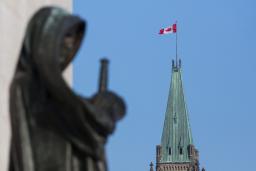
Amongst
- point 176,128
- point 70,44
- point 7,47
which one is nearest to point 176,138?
point 176,128

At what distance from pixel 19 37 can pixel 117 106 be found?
6.94 m

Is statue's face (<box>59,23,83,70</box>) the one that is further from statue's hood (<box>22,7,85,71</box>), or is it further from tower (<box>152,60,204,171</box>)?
tower (<box>152,60,204,171</box>)

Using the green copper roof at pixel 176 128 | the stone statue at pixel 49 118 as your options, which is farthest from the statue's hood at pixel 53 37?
the green copper roof at pixel 176 128

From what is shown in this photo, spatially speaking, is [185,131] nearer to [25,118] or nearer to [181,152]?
[181,152]

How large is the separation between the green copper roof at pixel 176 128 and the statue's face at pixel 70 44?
128 meters

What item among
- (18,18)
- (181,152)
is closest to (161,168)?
(181,152)

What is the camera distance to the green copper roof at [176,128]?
437 feet

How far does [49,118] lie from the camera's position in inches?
200

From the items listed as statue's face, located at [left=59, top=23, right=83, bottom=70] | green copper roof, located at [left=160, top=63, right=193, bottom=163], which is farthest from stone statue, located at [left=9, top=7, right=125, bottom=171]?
green copper roof, located at [left=160, top=63, right=193, bottom=163]

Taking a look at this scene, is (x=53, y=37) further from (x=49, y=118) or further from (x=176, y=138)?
(x=176, y=138)

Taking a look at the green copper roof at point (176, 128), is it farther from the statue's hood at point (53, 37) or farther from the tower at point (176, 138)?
the statue's hood at point (53, 37)

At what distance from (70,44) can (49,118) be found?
0.53 meters

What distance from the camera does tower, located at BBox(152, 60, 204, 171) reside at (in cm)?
13312

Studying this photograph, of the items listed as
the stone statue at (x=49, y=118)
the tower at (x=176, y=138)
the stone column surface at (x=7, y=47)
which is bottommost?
the stone statue at (x=49, y=118)
